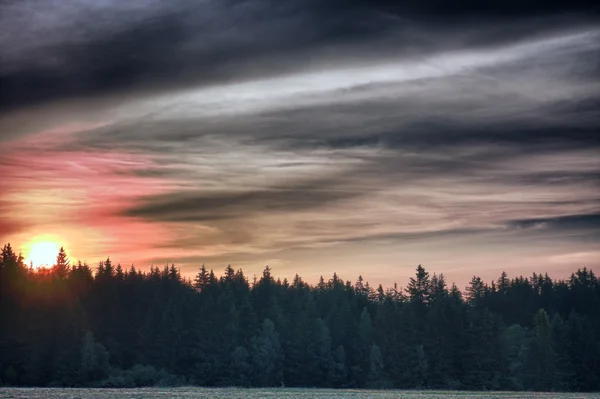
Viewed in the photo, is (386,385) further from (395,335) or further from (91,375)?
(91,375)

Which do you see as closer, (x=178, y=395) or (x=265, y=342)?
(x=178, y=395)

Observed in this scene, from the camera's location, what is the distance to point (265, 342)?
13525 cm

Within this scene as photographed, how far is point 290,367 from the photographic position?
135 metres

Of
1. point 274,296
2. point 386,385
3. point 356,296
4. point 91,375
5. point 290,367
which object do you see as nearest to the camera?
point 91,375

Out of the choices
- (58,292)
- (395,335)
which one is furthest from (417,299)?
(58,292)

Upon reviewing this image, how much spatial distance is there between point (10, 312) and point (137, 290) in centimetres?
2832

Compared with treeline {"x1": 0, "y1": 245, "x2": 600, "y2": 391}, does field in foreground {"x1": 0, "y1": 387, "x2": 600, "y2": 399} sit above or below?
below

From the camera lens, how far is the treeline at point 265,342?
124562 millimetres

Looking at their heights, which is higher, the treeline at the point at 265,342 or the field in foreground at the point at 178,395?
the treeline at the point at 265,342

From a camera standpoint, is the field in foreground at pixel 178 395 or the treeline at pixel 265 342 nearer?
the field in foreground at pixel 178 395

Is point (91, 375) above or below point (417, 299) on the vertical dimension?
below

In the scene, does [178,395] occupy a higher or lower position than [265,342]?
lower

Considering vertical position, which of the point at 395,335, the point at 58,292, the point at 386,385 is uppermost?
the point at 58,292

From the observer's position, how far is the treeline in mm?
124562
